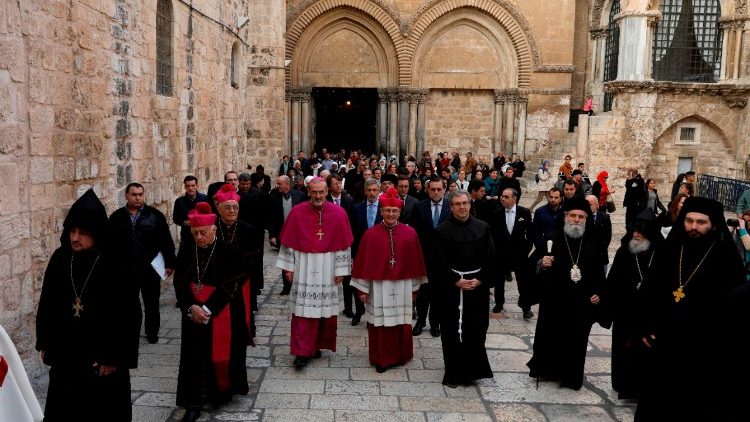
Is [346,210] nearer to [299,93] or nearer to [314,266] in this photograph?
[314,266]

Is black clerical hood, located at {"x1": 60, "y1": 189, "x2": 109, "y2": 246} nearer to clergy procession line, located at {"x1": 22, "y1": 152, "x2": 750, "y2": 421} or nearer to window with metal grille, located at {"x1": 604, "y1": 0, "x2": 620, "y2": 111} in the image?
clergy procession line, located at {"x1": 22, "y1": 152, "x2": 750, "y2": 421}

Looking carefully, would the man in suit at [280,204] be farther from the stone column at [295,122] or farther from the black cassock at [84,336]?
the stone column at [295,122]

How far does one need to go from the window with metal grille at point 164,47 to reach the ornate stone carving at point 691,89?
14.3 meters

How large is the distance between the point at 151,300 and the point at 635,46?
1731cm

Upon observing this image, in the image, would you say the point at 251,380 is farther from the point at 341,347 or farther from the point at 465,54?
the point at 465,54

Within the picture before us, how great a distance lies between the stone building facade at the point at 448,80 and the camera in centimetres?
1067

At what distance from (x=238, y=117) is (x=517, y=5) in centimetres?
1215

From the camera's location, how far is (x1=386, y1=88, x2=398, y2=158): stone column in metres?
23.1

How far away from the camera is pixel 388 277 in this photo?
655cm

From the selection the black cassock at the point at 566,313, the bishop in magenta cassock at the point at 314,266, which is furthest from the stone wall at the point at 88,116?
the black cassock at the point at 566,313

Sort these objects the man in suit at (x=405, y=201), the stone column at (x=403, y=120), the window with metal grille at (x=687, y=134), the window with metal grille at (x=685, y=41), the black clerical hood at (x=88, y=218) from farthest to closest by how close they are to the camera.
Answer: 1. the stone column at (x=403, y=120)
2. the window with metal grille at (x=685, y=41)
3. the window with metal grille at (x=687, y=134)
4. the man in suit at (x=405, y=201)
5. the black clerical hood at (x=88, y=218)

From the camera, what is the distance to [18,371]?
136 inches

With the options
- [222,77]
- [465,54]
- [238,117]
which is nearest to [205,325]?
[222,77]

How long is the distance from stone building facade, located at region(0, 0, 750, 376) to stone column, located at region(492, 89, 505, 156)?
4 cm
